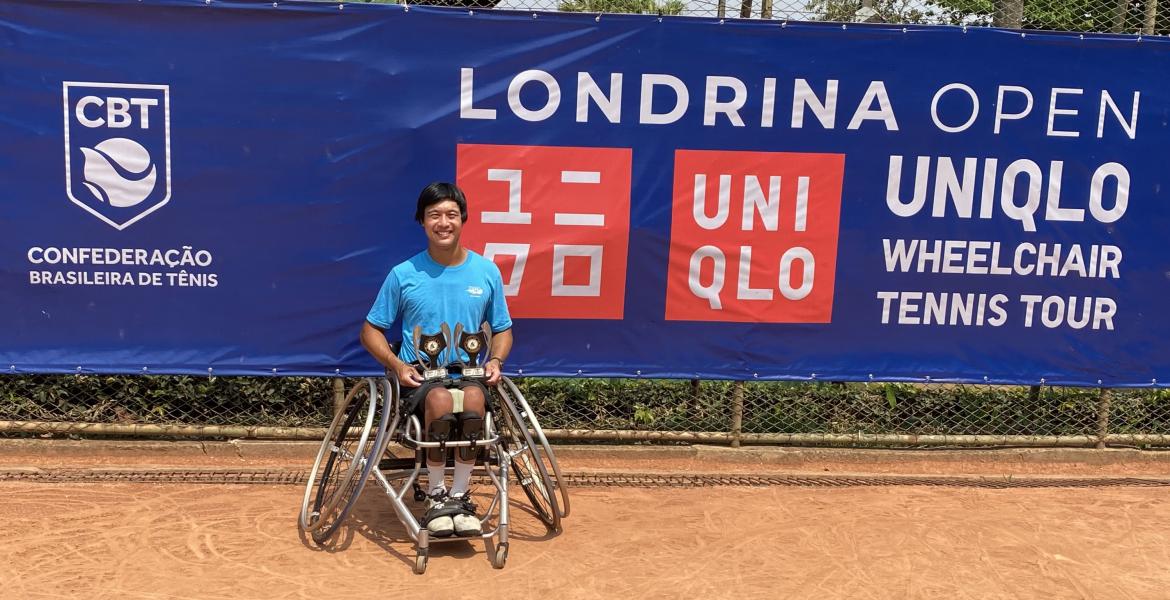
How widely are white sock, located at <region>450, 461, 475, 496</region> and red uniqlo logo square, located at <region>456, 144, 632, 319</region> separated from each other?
3.37 feet

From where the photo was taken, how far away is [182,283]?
459cm

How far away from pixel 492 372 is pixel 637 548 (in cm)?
95

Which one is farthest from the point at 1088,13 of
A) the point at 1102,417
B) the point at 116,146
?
the point at 116,146

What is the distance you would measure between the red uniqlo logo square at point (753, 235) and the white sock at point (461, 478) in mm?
1394

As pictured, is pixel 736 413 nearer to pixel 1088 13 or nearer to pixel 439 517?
pixel 439 517

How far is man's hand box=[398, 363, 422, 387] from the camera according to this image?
3832 mm

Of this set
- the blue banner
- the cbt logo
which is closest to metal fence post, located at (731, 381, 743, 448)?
the blue banner

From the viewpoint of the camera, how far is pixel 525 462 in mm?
4102

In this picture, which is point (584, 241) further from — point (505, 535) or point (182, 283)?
point (182, 283)

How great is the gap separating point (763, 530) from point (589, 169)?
A: 184 centimetres

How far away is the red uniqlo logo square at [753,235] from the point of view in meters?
4.72

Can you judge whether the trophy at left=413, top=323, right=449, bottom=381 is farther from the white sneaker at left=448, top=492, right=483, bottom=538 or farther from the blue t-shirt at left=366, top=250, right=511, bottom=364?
the white sneaker at left=448, top=492, right=483, bottom=538

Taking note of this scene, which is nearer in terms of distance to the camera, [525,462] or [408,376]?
[408,376]

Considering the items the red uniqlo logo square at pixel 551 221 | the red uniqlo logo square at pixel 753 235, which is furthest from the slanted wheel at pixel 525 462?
the red uniqlo logo square at pixel 753 235
